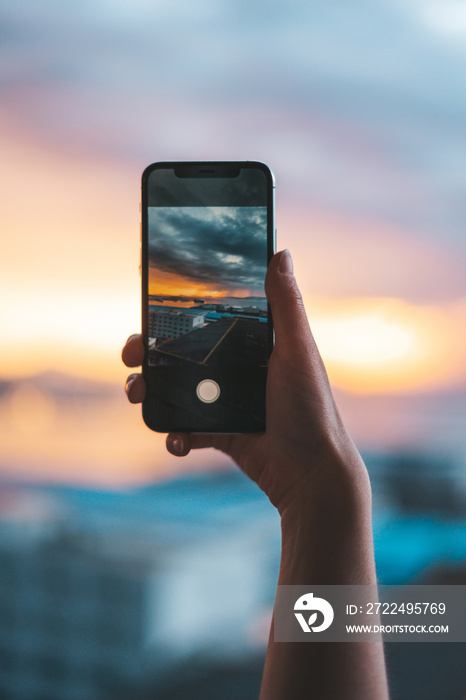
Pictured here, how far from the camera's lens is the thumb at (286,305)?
665mm

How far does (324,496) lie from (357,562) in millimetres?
86

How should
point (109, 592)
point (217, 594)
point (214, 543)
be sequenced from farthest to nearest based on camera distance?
1. point (109, 592)
2. point (217, 594)
3. point (214, 543)

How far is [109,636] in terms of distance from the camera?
2286 cm

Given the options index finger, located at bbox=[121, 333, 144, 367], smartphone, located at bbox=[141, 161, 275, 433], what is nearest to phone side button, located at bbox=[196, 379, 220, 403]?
smartphone, located at bbox=[141, 161, 275, 433]

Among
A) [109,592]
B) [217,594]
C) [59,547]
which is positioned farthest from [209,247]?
[109,592]

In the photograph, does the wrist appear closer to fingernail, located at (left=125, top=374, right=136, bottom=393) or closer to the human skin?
the human skin

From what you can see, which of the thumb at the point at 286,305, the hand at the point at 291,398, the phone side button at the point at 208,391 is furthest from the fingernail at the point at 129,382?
the thumb at the point at 286,305

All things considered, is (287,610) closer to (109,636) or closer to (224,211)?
(224,211)

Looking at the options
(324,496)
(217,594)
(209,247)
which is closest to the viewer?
(324,496)

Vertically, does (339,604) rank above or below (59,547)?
above

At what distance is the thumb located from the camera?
2.18ft

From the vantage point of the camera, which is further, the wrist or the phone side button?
the phone side button

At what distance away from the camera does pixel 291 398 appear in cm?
67

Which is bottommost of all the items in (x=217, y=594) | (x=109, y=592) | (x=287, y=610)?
(x=109, y=592)
